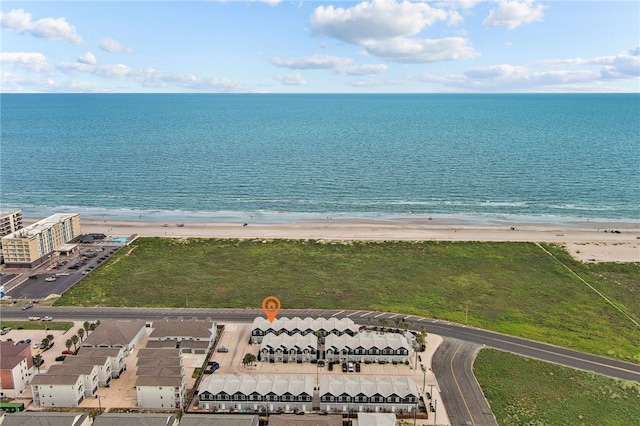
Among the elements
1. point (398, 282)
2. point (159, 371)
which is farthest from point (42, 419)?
point (398, 282)

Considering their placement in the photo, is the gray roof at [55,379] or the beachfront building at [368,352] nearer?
the gray roof at [55,379]

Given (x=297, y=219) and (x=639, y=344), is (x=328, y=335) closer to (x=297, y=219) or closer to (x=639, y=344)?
(x=639, y=344)

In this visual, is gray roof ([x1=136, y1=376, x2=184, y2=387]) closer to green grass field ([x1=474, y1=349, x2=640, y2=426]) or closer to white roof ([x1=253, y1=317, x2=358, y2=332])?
white roof ([x1=253, y1=317, x2=358, y2=332])

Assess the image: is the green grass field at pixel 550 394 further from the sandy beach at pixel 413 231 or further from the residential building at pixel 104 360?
Result: the sandy beach at pixel 413 231

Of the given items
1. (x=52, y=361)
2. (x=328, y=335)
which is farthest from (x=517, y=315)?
(x=52, y=361)

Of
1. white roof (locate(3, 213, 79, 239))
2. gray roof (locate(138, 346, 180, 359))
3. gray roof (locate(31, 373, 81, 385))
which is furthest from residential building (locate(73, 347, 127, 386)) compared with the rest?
white roof (locate(3, 213, 79, 239))

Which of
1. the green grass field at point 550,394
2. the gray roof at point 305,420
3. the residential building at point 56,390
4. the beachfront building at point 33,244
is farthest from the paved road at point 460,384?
the beachfront building at point 33,244

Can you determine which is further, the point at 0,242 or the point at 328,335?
the point at 0,242
